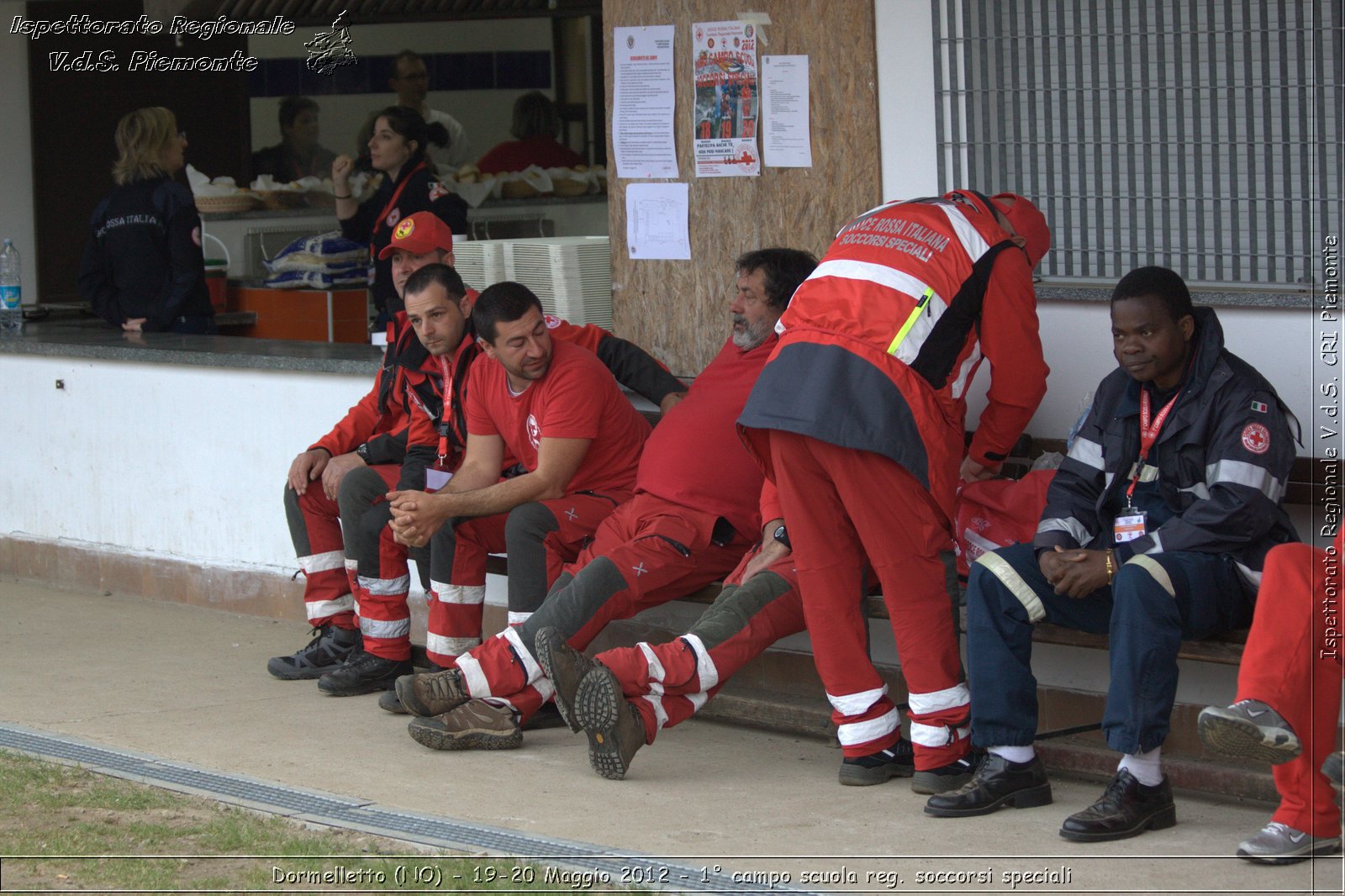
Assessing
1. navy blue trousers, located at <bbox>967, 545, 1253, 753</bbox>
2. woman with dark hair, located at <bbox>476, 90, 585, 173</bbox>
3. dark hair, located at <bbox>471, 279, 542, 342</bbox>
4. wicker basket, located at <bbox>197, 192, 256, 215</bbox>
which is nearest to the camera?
navy blue trousers, located at <bbox>967, 545, 1253, 753</bbox>

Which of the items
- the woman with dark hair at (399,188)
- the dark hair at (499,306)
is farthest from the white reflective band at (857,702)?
the woman with dark hair at (399,188)

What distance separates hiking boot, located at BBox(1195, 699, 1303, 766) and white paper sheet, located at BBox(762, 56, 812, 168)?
8.85ft

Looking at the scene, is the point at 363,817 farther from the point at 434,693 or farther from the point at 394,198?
the point at 394,198

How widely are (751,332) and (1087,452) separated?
124 centimetres

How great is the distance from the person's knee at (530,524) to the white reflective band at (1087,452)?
1.68 m

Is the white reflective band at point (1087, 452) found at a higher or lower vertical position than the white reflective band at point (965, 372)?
lower

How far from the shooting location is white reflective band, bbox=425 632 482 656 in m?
5.80

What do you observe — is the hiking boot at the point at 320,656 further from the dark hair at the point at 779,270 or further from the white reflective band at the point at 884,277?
the white reflective band at the point at 884,277

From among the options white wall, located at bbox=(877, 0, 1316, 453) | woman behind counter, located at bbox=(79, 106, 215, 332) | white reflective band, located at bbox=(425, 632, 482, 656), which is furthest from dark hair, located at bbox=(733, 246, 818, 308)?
woman behind counter, located at bbox=(79, 106, 215, 332)

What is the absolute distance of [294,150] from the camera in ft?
39.7

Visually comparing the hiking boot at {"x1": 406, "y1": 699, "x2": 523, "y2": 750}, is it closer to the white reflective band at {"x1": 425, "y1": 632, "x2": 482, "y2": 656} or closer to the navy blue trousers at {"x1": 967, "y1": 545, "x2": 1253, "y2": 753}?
the white reflective band at {"x1": 425, "y1": 632, "x2": 482, "y2": 656}

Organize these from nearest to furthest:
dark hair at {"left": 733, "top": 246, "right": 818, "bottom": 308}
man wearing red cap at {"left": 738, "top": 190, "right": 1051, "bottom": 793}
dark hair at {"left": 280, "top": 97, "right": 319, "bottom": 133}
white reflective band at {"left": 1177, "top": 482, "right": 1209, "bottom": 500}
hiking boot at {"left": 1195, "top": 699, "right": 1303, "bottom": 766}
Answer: hiking boot at {"left": 1195, "top": 699, "right": 1303, "bottom": 766} → white reflective band at {"left": 1177, "top": 482, "right": 1209, "bottom": 500} → man wearing red cap at {"left": 738, "top": 190, "right": 1051, "bottom": 793} → dark hair at {"left": 733, "top": 246, "right": 818, "bottom": 308} → dark hair at {"left": 280, "top": 97, "right": 319, "bottom": 133}

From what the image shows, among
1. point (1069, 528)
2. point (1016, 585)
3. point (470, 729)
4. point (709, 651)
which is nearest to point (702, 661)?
point (709, 651)

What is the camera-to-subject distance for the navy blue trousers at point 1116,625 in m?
4.16
